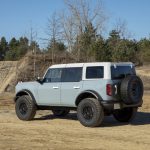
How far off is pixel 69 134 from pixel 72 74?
9.92 feet

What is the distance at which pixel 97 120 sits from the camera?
14.6 meters

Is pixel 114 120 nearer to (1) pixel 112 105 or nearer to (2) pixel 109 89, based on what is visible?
(1) pixel 112 105

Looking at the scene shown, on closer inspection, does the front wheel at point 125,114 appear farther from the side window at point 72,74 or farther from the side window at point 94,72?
the side window at point 72,74

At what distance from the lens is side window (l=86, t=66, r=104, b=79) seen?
48.8ft

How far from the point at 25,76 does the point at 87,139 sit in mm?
24032

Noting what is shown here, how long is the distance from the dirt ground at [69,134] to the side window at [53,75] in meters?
1.41

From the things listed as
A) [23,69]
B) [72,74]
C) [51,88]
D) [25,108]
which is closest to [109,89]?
[72,74]

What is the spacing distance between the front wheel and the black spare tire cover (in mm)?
1004

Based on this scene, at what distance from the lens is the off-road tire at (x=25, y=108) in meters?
16.7

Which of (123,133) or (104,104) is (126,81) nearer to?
(104,104)

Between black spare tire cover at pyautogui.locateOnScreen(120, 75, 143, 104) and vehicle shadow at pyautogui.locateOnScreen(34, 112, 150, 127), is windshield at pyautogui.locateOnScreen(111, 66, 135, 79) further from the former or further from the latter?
vehicle shadow at pyautogui.locateOnScreen(34, 112, 150, 127)

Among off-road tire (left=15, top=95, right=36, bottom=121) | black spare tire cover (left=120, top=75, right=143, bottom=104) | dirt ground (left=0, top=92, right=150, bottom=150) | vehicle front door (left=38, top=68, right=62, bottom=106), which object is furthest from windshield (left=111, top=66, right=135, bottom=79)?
off-road tire (left=15, top=95, right=36, bottom=121)

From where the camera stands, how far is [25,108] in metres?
16.9

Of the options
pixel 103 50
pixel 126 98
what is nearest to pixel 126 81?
pixel 126 98
